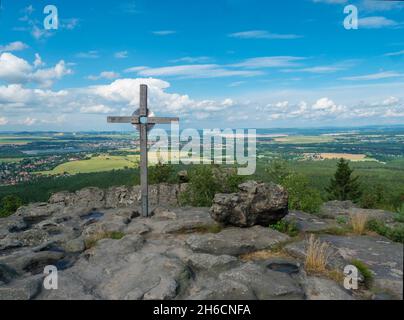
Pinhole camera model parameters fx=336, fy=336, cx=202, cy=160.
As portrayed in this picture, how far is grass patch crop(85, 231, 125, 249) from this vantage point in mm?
10602

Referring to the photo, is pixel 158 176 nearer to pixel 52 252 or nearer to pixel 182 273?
pixel 52 252

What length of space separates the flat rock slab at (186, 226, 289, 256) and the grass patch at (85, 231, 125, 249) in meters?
2.68

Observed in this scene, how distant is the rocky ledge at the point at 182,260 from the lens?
6.81 m

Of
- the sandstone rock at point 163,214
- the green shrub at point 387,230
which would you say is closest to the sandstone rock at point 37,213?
the sandstone rock at point 163,214

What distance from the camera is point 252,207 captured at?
10844 millimetres

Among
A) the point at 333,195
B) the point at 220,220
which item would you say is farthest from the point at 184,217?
Answer: the point at 333,195

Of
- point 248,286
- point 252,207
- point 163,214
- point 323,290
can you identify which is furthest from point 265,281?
point 163,214

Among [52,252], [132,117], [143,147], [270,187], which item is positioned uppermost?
[132,117]

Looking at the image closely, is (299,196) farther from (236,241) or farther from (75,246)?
(75,246)

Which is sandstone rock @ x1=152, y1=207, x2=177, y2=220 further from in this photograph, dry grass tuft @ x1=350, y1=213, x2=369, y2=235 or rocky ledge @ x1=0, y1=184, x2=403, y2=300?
dry grass tuft @ x1=350, y1=213, x2=369, y2=235

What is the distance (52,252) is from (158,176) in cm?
1287

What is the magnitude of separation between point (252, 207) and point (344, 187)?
4731 cm

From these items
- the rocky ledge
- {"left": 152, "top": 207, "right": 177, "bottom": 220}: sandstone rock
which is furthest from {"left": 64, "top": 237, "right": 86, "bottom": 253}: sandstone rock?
{"left": 152, "top": 207, "right": 177, "bottom": 220}: sandstone rock
